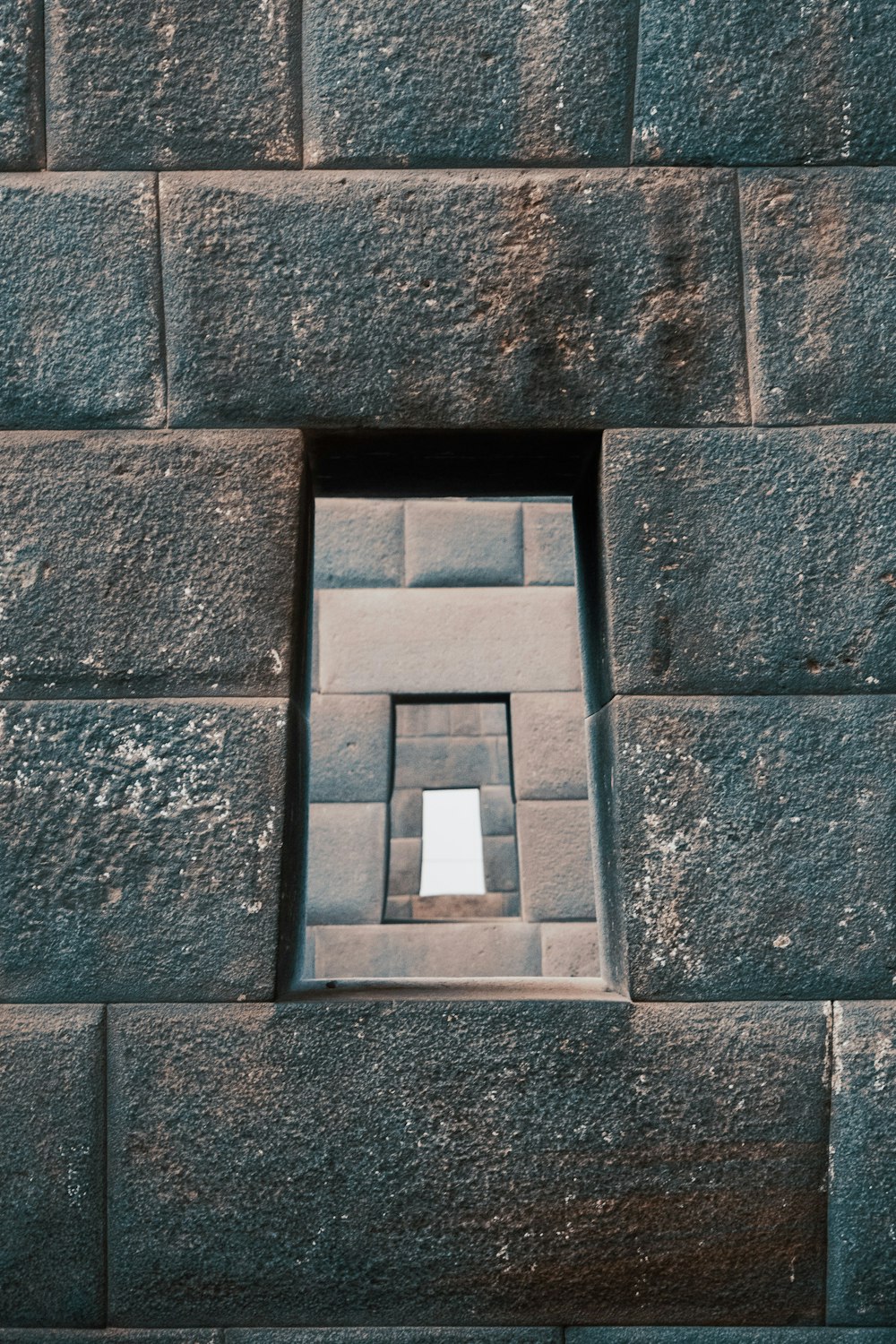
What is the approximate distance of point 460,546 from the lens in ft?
22.5

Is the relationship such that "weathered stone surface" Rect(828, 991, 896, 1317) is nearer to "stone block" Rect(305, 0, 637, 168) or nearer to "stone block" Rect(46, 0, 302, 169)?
"stone block" Rect(305, 0, 637, 168)

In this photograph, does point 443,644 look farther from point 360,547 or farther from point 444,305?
point 444,305

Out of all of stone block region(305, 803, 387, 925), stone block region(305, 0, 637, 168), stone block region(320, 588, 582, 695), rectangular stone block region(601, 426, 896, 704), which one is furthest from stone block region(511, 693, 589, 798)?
stone block region(305, 0, 637, 168)

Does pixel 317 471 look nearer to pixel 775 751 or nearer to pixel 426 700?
pixel 775 751

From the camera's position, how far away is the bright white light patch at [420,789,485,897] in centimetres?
807

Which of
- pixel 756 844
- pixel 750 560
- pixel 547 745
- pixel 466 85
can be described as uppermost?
pixel 466 85

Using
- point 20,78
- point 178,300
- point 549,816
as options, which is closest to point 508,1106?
point 178,300

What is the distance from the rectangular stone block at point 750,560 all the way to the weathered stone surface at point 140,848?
72cm

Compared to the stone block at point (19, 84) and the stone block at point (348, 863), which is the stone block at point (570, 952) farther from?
the stone block at point (19, 84)

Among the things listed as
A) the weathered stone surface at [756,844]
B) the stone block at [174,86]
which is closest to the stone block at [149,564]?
the stone block at [174,86]

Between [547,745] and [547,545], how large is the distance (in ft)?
3.79

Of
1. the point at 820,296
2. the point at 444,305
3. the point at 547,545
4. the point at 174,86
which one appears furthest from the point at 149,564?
the point at 547,545

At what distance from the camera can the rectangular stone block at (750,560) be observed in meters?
2.22

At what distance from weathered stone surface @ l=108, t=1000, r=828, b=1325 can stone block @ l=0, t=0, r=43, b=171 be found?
1.63 m
